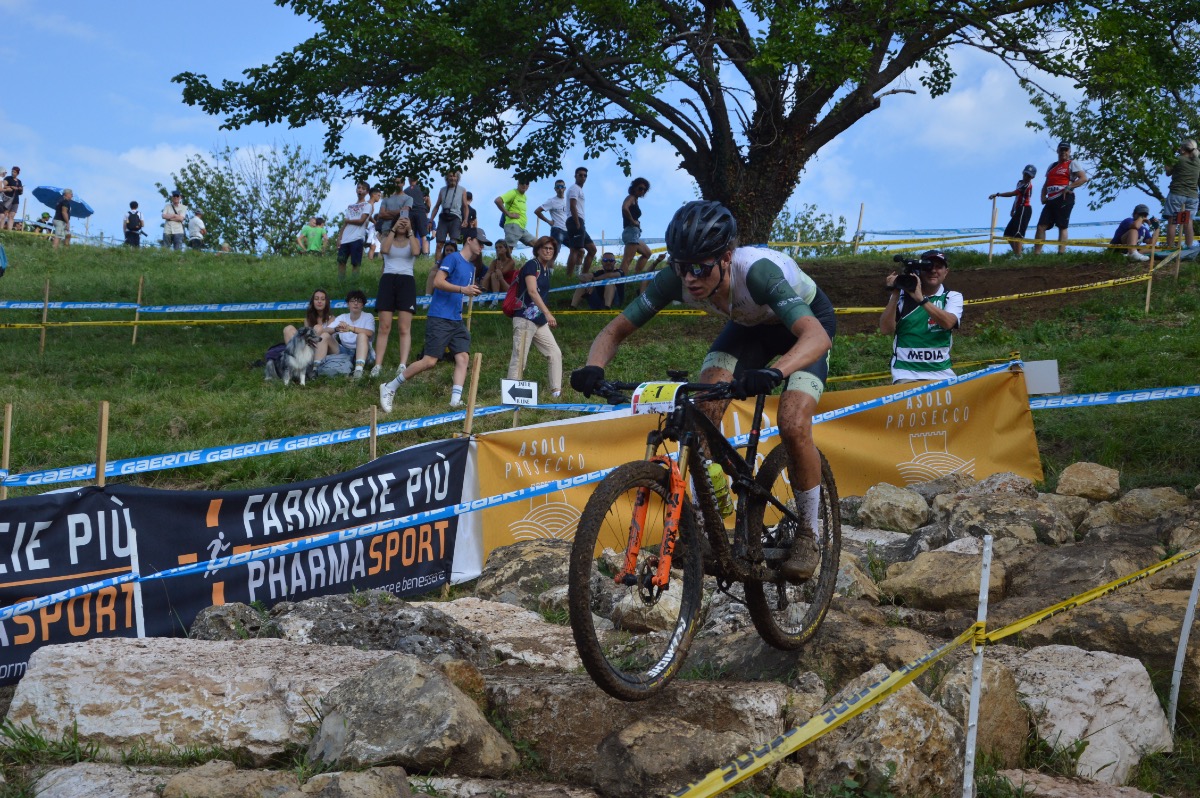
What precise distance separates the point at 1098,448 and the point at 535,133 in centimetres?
1136

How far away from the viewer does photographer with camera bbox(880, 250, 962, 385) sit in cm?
1007

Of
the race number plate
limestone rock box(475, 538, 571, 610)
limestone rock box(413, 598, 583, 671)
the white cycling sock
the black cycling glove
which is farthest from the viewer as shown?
limestone rock box(475, 538, 571, 610)

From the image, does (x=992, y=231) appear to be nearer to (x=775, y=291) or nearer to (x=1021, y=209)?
(x=1021, y=209)

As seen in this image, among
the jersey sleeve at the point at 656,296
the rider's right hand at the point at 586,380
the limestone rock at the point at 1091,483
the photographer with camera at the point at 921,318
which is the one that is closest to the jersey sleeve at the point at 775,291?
the jersey sleeve at the point at 656,296

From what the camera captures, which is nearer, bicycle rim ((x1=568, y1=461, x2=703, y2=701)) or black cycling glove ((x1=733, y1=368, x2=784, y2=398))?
bicycle rim ((x1=568, y1=461, x2=703, y2=701))

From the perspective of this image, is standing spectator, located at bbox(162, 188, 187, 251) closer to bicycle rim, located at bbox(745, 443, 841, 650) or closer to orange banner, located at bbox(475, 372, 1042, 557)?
orange banner, located at bbox(475, 372, 1042, 557)

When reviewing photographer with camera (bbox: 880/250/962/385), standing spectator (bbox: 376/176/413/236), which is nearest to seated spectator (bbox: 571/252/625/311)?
standing spectator (bbox: 376/176/413/236)

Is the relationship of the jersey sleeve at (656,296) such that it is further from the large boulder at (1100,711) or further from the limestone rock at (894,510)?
the limestone rock at (894,510)

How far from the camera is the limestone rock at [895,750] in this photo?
174 inches

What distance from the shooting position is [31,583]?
6828 millimetres

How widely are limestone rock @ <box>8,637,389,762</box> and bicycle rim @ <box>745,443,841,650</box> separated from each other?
73.5 inches

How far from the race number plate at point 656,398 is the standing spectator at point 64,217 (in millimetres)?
27854

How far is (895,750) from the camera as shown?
14.6ft

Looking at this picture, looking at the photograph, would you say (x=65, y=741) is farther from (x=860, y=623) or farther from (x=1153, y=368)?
(x=1153, y=368)
